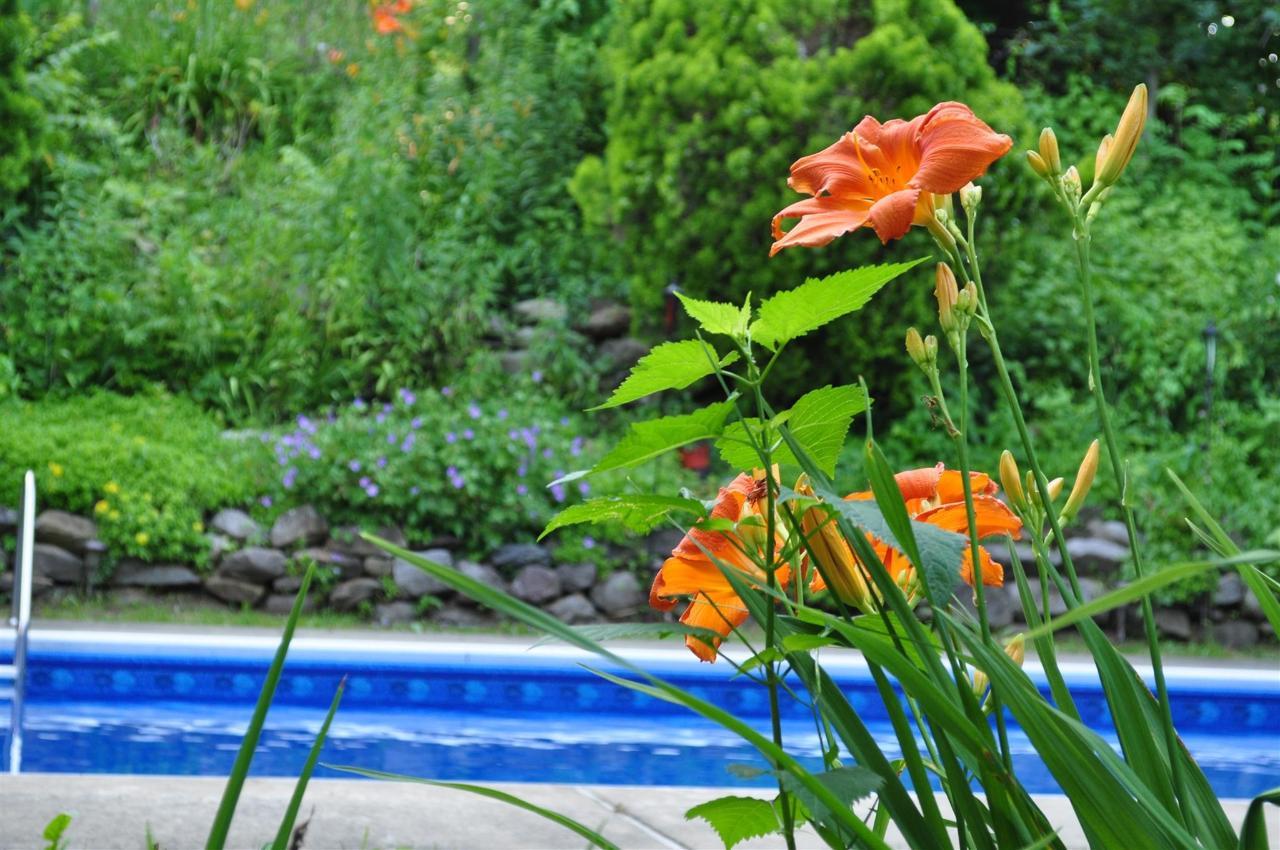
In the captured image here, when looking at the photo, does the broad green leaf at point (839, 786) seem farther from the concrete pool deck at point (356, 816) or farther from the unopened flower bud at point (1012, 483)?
the concrete pool deck at point (356, 816)

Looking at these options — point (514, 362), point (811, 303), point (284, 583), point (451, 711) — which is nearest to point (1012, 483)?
point (811, 303)

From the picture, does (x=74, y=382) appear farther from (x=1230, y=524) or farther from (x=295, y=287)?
(x=1230, y=524)

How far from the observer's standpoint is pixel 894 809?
71 centimetres

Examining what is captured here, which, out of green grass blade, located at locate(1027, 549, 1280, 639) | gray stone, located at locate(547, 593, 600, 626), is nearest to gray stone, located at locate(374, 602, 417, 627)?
gray stone, located at locate(547, 593, 600, 626)

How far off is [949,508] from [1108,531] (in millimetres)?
4776

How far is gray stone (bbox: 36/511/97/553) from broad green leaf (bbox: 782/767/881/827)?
460 cm

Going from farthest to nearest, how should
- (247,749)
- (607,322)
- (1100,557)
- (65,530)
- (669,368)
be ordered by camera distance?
(607,322)
(1100,557)
(65,530)
(669,368)
(247,749)

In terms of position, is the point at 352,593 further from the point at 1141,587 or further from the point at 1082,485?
the point at 1141,587

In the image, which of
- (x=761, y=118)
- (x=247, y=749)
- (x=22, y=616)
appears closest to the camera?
(x=247, y=749)

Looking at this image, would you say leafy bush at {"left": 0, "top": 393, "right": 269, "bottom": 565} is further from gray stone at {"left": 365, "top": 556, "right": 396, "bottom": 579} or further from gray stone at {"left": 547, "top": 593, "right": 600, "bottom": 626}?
gray stone at {"left": 547, "top": 593, "right": 600, "bottom": 626}

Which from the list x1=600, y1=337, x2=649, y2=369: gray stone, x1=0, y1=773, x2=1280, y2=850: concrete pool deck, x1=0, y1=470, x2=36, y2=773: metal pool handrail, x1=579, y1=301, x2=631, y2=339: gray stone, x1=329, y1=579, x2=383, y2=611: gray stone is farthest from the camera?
x1=579, y1=301, x2=631, y2=339: gray stone

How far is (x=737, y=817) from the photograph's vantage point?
775mm

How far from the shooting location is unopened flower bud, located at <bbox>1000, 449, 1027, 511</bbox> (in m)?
0.76

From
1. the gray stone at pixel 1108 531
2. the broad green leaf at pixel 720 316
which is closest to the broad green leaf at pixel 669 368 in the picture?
the broad green leaf at pixel 720 316
